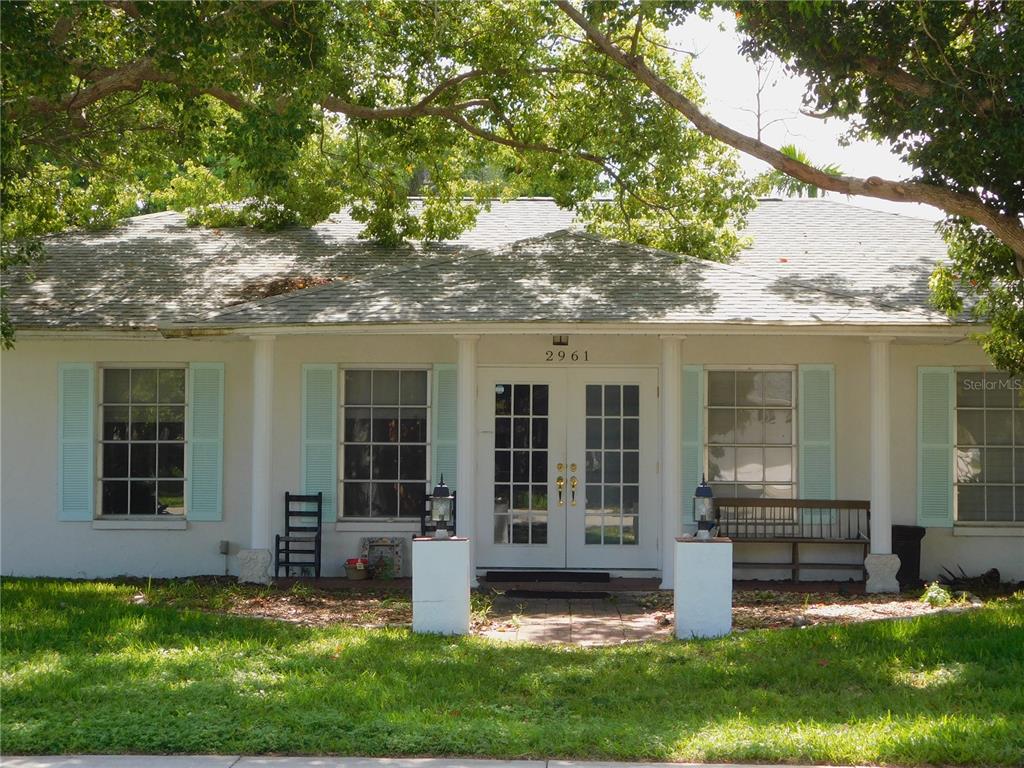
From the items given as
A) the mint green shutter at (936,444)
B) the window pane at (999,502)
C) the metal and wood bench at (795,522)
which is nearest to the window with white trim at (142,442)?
the metal and wood bench at (795,522)

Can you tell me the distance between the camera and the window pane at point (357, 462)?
13102 millimetres

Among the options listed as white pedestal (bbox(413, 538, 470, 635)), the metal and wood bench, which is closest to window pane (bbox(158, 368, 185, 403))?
white pedestal (bbox(413, 538, 470, 635))

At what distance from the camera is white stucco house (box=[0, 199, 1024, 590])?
12.7 m

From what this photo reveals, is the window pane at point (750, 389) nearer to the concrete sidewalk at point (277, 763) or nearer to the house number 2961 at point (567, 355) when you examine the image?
the house number 2961 at point (567, 355)

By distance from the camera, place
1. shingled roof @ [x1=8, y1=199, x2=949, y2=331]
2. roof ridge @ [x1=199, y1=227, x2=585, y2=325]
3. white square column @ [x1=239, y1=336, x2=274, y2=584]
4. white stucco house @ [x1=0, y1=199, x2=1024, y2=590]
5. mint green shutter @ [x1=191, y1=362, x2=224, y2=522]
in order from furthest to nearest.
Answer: mint green shutter @ [x1=191, y1=362, x2=224, y2=522], white stucco house @ [x1=0, y1=199, x2=1024, y2=590], white square column @ [x1=239, y1=336, x2=274, y2=584], roof ridge @ [x1=199, y1=227, x2=585, y2=325], shingled roof @ [x1=8, y1=199, x2=949, y2=331]

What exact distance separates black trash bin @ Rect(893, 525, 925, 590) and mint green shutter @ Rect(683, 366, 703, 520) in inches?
86.3

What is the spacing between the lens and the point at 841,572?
12680 mm

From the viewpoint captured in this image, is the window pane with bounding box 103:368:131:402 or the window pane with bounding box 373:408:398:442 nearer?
the window pane with bounding box 373:408:398:442

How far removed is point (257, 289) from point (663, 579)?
19.0 feet

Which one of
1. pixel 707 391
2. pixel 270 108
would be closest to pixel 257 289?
pixel 270 108

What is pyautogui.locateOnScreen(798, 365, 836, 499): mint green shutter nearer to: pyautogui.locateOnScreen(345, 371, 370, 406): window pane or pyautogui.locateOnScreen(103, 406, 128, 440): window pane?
pyautogui.locateOnScreen(345, 371, 370, 406): window pane

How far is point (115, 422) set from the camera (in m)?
13.3

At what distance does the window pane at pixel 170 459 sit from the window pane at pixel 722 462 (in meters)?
6.04

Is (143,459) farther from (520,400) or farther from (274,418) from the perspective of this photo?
(520,400)
